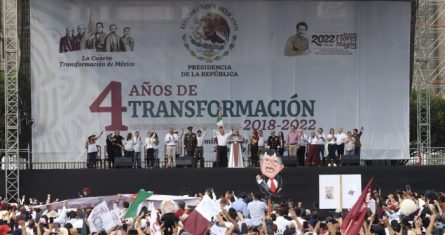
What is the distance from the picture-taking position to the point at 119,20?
3891 cm

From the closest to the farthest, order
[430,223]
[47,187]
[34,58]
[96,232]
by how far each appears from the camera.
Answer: [430,223], [96,232], [47,187], [34,58]

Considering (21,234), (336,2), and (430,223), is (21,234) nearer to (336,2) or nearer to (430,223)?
(430,223)

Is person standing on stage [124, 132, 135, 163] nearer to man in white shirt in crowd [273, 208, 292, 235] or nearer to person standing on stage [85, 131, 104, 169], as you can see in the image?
person standing on stage [85, 131, 104, 169]

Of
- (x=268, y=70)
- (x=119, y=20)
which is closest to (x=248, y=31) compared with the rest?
(x=268, y=70)

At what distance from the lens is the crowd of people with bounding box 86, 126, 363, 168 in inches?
1439

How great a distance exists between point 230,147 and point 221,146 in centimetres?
30

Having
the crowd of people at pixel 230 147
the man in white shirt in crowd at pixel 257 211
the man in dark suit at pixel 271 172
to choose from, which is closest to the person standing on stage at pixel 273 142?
the crowd of people at pixel 230 147

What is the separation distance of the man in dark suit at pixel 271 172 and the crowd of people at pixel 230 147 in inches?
60.6

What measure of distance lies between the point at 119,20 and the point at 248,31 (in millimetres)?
4161

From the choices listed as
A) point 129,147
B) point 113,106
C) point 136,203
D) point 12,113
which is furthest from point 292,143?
point 136,203

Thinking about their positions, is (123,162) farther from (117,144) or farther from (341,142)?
(341,142)

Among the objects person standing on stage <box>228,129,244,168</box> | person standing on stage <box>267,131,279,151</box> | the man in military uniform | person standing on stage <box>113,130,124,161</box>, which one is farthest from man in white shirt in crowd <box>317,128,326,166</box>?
person standing on stage <box>113,130,124,161</box>

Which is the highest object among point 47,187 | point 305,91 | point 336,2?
point 336,2

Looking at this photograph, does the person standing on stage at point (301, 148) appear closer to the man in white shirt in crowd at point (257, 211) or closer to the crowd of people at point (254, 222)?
the crowd of people at point (254, 222)
